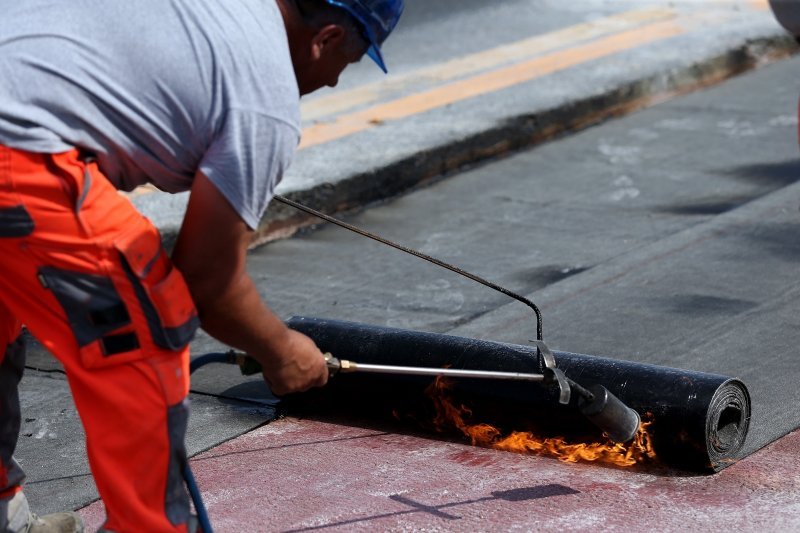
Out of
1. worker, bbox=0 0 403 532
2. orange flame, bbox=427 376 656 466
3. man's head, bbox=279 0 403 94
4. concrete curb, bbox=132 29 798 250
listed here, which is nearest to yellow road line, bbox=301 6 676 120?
concrete curb, bbox=132 29 798 250

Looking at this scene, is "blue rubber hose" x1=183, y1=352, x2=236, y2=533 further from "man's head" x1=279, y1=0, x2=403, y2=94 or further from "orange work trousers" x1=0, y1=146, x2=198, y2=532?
"man's head" x1=279, y1=0, x2=403, y2=94

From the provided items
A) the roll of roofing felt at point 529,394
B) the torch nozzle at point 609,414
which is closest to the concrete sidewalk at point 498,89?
the roll of roofing felt at point 529,394

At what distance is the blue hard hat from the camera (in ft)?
8.92

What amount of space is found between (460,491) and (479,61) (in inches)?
249

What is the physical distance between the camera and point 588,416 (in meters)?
3.52

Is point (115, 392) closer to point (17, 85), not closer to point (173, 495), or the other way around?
point (173, 495)

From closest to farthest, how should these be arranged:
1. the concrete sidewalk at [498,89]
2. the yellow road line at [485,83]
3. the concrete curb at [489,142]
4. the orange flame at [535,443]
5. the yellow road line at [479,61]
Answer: the orange flame at [535,443]
the concrete curb at [489,142]
the concrete sidewalk at [498,89]
the yellow road line at [485,83]
the yellow road line at [479,61]

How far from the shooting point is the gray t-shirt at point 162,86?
2.51 meters

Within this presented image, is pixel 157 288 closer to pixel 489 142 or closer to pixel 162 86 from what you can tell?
pixel 162 86

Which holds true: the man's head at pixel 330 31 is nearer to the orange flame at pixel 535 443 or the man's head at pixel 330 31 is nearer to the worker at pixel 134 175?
the worker at pixel 134 175

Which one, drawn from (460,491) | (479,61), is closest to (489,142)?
(479,61)

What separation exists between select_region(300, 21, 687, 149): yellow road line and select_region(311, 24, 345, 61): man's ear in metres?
4.84

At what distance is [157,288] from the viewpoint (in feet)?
8.42

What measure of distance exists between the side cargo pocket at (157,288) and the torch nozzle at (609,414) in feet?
4.26
